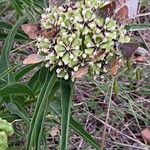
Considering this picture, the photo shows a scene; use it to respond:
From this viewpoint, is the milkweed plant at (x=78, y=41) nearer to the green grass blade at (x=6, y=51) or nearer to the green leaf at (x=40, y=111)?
the green leaf at (x=40, y=111)

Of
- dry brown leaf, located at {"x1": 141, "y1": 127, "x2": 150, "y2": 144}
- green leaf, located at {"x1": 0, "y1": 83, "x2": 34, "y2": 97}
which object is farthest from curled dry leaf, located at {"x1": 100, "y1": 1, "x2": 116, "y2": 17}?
dry brown leaf, located at {"x1": 141, "y1": 127, "x2": 150, "y2": 144}

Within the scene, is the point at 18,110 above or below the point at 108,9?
below

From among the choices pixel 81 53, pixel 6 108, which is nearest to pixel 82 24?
pixel 81 53

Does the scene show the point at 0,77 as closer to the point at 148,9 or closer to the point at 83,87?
the point at 83,87

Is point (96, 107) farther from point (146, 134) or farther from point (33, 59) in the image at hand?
point (33, 59)

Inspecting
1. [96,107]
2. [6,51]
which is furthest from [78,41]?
[96,107]

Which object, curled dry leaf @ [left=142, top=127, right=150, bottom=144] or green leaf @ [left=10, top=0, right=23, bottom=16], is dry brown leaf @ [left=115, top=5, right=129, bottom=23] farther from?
curled dry leaf @ [left=142, top=127, right=150, bottom=144]

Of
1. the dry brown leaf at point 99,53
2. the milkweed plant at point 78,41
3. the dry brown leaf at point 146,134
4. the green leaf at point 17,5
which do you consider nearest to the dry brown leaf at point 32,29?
the milkweed plant at point 78,41
